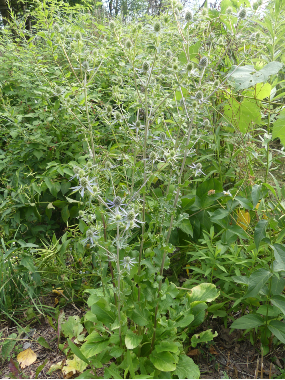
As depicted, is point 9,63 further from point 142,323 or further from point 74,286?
point 142,323

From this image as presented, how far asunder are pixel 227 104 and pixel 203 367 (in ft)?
6.21

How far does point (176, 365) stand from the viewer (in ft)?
4.75

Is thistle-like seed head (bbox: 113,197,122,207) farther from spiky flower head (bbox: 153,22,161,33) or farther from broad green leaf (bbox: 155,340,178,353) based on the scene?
spiky flower head (bbox: 153,22,161,33)

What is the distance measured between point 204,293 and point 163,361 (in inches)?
18.3

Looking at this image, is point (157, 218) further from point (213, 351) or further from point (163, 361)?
point (213, 351)

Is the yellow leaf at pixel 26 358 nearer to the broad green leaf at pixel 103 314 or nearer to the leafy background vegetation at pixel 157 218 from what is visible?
the leafy background vegetation at pixel 157 218

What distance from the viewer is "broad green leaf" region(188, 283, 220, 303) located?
1.64 m

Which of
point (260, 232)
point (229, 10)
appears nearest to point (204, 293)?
point (260, 232)

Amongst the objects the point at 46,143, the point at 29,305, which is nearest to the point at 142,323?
the point at 29,305

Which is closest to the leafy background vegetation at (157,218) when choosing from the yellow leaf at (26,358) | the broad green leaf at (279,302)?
the broad green leaf at (279,302)

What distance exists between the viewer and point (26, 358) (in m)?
1.70

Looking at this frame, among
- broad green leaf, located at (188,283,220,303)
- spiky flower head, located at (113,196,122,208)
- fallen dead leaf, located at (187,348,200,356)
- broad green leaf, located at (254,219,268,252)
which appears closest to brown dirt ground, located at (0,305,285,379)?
fallen dead leaf, located at (187,348,200,356)

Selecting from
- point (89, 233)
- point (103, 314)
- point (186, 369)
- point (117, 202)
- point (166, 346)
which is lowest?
point (186, 369)

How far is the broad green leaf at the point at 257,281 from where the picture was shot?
55.4 inches
